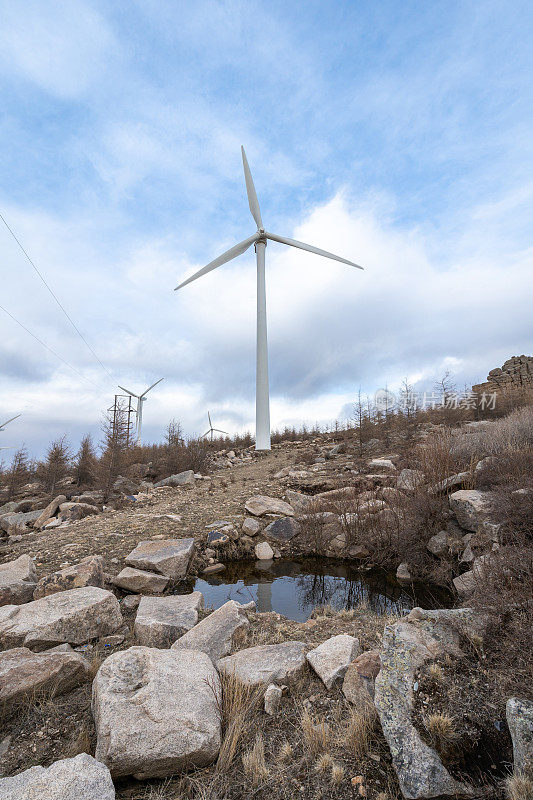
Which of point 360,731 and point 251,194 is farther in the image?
Result: point 251,194

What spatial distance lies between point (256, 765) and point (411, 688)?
131 centimetres

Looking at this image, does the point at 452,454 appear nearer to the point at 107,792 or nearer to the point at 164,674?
the point at 164,674

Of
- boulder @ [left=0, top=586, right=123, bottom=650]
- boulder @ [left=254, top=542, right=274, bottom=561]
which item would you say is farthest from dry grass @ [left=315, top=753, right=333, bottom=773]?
boulder @ [left=254, top=542, right=274, bottom=561]

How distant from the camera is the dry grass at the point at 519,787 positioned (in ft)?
7.56

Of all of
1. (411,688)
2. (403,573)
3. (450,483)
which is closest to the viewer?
(411,688)

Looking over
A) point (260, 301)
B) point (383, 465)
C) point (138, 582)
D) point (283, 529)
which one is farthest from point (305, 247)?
point (138, 582)

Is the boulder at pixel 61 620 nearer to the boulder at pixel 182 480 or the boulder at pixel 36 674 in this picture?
the boulder at pixel 36 674

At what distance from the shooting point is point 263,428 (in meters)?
23.1

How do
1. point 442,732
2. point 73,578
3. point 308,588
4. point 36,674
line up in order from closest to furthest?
point 442,732 < point 36,674 < point 73,578 < point 308,588

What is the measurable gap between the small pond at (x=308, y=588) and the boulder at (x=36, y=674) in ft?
10.8

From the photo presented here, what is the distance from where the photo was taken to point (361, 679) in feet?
12.1

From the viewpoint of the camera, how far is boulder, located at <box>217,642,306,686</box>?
3.97m

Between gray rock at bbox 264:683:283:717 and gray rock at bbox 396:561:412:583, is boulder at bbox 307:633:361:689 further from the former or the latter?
gray rock at bbox 396:561:412:583

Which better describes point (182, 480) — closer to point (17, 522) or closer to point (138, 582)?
point (17, 522)
